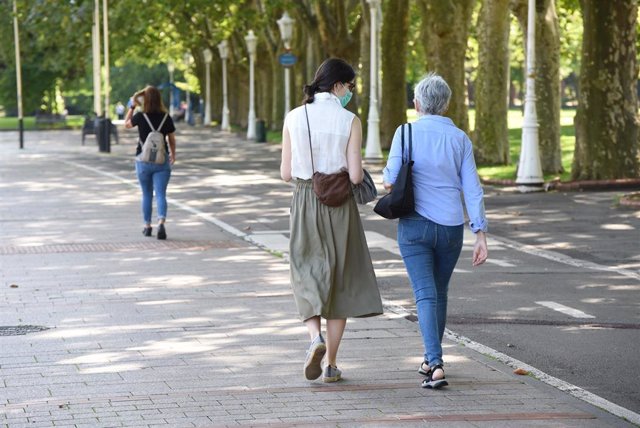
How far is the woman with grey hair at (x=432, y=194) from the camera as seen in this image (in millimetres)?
7695

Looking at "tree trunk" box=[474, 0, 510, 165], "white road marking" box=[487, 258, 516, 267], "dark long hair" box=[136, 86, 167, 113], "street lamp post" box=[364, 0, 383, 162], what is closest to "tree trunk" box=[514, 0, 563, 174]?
"tree trunk" box=[474, 0, 510, 165]

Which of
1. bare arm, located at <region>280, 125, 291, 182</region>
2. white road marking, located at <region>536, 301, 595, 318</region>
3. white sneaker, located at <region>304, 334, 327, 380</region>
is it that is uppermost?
bare arm, located at <region>280, 125, 291, 182</region>

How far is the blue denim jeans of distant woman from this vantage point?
7.71 meters

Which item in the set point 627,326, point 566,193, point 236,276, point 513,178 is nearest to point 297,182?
point 627,326

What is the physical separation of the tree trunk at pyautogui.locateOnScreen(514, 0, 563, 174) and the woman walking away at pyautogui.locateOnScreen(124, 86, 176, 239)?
12691mm

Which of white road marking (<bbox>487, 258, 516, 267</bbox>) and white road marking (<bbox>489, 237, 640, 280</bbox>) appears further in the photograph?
white road marking (<bbox>487, 258, 516, 267</bbox>)

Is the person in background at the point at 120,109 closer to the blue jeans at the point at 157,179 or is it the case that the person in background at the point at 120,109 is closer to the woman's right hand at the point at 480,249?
the blue jeans at the point at 157,179

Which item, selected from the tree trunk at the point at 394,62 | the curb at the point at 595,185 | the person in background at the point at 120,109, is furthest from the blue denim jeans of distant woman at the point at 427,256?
the person in background at the point at 120,109

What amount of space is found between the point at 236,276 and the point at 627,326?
4045mm

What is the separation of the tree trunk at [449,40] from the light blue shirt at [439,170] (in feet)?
79.5

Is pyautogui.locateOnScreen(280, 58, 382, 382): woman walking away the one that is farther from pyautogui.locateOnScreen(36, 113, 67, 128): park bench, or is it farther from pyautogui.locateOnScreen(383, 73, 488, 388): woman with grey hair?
pyautogui.locateOnScreen(36, 113, 67, 128): park bench

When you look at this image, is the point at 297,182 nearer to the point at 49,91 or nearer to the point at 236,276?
the point at 236,276

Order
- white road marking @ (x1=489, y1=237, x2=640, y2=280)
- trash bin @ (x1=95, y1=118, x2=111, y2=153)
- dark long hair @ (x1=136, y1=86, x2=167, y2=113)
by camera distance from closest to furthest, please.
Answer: white road marking @ (x1=489, y1=237, x2=640, y2=280)
dark long hair @ (x1=136, y1=86, x2=167, y2=113)
trash bin @ (x1=95, y1=118, x2=111, y2=153)

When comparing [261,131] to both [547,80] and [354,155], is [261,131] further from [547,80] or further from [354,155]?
[354,155]
